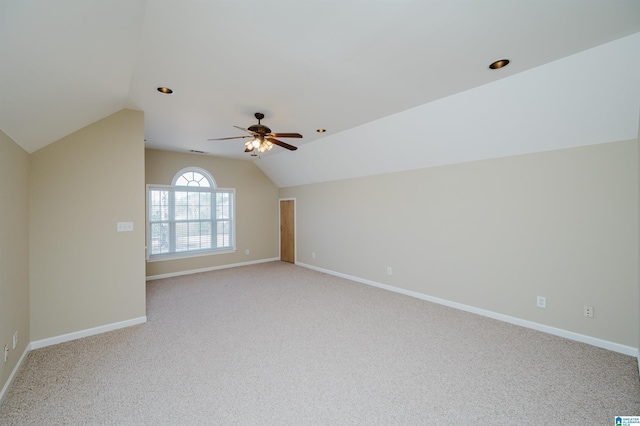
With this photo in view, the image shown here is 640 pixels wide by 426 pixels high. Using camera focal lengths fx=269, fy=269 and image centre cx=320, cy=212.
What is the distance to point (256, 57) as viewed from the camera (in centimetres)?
229

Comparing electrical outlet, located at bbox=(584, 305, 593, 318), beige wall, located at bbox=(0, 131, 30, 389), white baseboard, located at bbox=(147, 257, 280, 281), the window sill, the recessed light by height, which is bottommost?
white baseboard, located at bbox=(147, 257, 280, 281)

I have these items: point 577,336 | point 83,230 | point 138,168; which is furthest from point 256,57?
point 577,336

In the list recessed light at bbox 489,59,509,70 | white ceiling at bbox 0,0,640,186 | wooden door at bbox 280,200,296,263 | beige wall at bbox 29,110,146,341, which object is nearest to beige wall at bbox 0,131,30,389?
beige wall at bbox 29,110,146,341

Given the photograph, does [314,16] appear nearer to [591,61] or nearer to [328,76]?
[328,76]

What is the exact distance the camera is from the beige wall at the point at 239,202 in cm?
574

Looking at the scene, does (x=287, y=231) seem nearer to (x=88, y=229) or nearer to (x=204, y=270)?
(x=204, y=270)

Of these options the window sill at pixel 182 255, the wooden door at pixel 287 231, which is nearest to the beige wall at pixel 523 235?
the wooden door at pixel 287 231

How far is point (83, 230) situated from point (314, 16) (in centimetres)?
330

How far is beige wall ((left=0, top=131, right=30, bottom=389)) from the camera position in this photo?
83.7 inches

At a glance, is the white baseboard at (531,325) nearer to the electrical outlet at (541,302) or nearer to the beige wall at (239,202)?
the electrical outlet at (541,302)

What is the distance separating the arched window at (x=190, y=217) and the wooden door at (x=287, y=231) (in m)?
Result: 1.36

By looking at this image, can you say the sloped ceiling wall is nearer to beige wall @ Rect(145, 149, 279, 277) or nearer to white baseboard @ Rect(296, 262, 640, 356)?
white baseboard @ Rect(296, 262, 640, 356)

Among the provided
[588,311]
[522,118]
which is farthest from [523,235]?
[522,118]

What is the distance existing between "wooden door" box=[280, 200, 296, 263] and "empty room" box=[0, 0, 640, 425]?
96.5 inches
